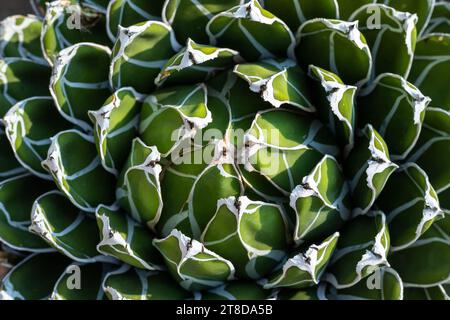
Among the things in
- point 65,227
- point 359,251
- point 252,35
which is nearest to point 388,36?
point 252,35

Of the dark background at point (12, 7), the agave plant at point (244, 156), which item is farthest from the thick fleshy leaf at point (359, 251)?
the dark background at point (12, 7)

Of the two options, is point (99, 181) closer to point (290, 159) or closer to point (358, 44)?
point (290, 159)

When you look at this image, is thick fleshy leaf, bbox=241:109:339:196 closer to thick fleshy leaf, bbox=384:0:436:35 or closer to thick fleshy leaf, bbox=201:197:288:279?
thick fleshy leaf, bbox=201:197:288:279

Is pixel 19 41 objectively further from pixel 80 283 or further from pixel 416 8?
pixel 416 8

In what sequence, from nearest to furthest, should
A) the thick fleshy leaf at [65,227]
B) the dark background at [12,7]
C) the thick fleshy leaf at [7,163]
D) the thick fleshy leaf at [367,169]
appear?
1. the thick fleshy leaf at [367,169]
2. the thick fleshy leaf at [65,227]
3. the thick fleshy leaf at [7,163]
4. the dark background at [12,7]

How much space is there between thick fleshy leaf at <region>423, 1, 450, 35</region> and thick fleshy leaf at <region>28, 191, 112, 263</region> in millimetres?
576

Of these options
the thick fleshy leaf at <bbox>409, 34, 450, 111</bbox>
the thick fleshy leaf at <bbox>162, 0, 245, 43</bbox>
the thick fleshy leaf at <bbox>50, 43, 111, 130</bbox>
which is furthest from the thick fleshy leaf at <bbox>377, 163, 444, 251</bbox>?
Answer: the thick fleshy leaf at <bbox>50, 43, 111, 130</bbox>

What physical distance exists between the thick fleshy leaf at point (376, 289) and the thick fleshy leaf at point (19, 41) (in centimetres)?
61

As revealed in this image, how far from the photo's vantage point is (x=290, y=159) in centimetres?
86

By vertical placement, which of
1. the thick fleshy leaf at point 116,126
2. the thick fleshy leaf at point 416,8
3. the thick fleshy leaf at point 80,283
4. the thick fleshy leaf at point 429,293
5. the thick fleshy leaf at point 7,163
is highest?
the thick fleshy leaf at point 416,8

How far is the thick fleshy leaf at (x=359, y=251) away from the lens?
80cm

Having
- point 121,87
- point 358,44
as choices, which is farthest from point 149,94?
point 358,44

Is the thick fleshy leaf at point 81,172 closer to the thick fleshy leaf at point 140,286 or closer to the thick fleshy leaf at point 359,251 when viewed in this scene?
the thick fleshy leaf at point 140,286

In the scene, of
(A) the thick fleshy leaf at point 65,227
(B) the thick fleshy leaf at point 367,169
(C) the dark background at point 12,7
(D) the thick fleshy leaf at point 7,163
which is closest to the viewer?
(B) the thick fleshy leaf at point 367,169
